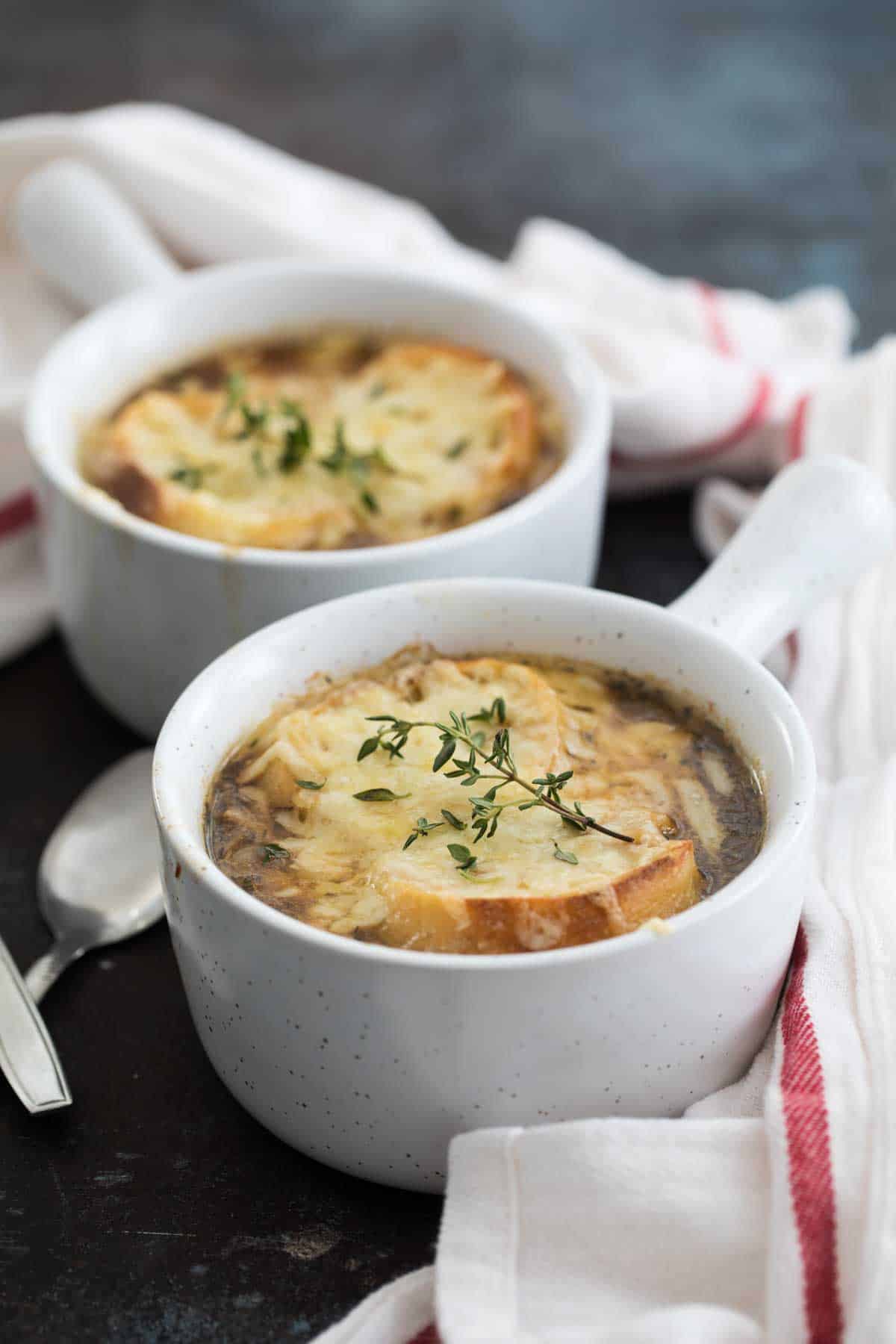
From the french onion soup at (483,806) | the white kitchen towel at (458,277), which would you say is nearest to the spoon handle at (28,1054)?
the french onion soup at (483,806)

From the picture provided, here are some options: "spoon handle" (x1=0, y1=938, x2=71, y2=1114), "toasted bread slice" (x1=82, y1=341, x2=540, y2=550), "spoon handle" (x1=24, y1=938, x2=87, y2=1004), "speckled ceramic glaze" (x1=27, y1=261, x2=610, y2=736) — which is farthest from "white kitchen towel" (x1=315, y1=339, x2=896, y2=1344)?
"toasted bread slice" (x1=82, y1=341, x2=540, y2=550)

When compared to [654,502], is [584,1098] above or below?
above

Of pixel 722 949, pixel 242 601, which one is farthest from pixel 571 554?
pixel 722 949

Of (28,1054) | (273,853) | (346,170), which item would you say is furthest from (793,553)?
(346,170)

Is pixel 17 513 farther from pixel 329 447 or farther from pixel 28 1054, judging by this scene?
pixel 28 1054

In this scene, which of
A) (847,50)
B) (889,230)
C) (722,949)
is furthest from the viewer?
(847,50)

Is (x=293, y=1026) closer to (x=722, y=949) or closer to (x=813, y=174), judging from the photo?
(x=722, y=949)

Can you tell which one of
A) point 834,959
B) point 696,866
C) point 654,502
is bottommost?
point 654,502
